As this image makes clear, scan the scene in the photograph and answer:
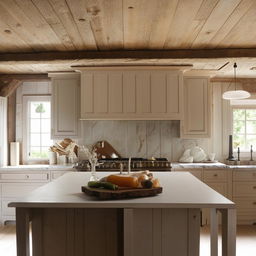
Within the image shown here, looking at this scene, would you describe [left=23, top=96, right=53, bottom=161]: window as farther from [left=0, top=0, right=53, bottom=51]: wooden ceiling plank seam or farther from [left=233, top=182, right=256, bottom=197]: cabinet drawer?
[left=233, top=182, right=256, bottom=197]: cabinet drawer

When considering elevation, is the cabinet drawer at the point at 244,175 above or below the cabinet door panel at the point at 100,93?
below

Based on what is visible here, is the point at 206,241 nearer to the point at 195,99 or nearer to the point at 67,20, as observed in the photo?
the point at 195,99

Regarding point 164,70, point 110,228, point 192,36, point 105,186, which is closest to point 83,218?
point 110,228

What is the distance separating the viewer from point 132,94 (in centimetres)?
474

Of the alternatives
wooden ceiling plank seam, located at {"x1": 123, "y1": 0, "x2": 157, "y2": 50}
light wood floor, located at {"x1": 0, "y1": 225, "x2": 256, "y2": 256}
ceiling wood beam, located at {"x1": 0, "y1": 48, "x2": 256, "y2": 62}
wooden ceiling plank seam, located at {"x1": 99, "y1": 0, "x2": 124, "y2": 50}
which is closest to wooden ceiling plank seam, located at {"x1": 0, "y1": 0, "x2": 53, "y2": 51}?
ceiling wood beam, located at {"x1": 0, "y1": 48, "x2": 256, "y2": 62}

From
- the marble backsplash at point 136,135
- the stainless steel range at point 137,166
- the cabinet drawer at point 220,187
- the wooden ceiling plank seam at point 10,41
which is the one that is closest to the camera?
the wooden ceiling plank seam at point 10,41

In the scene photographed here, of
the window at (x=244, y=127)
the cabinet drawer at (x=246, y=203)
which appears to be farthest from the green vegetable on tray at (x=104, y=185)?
the window at (x=244, y=127)

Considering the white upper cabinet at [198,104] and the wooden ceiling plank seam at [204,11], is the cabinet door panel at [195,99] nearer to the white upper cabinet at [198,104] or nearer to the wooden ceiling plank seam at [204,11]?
the white upper cabinet at [198,104]

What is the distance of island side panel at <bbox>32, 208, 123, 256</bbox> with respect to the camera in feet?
8.30

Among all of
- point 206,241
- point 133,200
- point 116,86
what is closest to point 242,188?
point 206,241

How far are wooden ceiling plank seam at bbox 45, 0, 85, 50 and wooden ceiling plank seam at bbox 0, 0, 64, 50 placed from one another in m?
0.17

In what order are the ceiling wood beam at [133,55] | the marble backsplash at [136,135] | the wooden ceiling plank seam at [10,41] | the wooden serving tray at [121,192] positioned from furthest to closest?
the marble backsplash at [136,135] → the ceiling wood beam at [133,55] → the wooden ceiling plank seam at [10,41] → the wooden serving tray at [121,192]

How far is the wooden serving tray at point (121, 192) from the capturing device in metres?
2.15

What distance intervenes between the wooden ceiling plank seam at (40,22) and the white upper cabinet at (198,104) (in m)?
2.17
